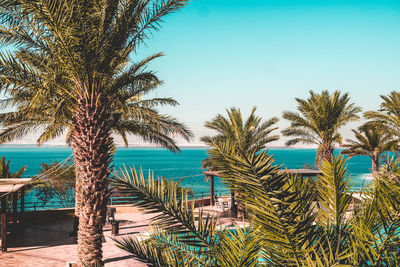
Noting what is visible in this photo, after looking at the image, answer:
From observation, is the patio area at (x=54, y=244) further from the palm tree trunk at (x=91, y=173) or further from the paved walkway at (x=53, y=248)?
the palm tree trunk at (x=91, y=173)

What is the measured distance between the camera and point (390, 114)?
17.5 metres

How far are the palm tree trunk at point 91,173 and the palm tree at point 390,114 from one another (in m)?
16.0

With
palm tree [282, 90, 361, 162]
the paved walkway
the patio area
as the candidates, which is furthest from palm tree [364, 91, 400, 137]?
the paved walkway

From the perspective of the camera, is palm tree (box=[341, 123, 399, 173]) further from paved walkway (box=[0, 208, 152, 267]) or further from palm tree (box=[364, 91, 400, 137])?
paved walkway (box=[0, 208, 152, 267])

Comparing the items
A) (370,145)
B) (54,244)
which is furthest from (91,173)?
(370,145)

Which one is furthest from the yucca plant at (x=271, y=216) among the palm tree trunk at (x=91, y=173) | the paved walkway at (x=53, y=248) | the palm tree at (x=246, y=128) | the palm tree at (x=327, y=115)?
the palm tree at (x=327, y=115)

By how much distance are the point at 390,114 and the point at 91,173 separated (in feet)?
58.2

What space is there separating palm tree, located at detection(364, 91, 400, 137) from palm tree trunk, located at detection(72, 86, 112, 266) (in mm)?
15968

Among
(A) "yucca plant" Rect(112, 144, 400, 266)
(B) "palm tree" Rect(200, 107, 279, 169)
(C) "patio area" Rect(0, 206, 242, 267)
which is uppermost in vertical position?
(B) "palm tree" Rect(200, 107, 279, 169)

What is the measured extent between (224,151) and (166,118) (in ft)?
27.8

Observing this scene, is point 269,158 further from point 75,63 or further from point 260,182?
point 75,63

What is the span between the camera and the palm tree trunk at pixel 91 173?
22.0ft

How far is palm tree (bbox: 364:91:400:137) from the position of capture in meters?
16.6

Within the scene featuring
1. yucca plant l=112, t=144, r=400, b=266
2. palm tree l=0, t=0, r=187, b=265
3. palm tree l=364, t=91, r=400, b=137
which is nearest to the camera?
yucca plant l=112, t=144, r=400, b=266
